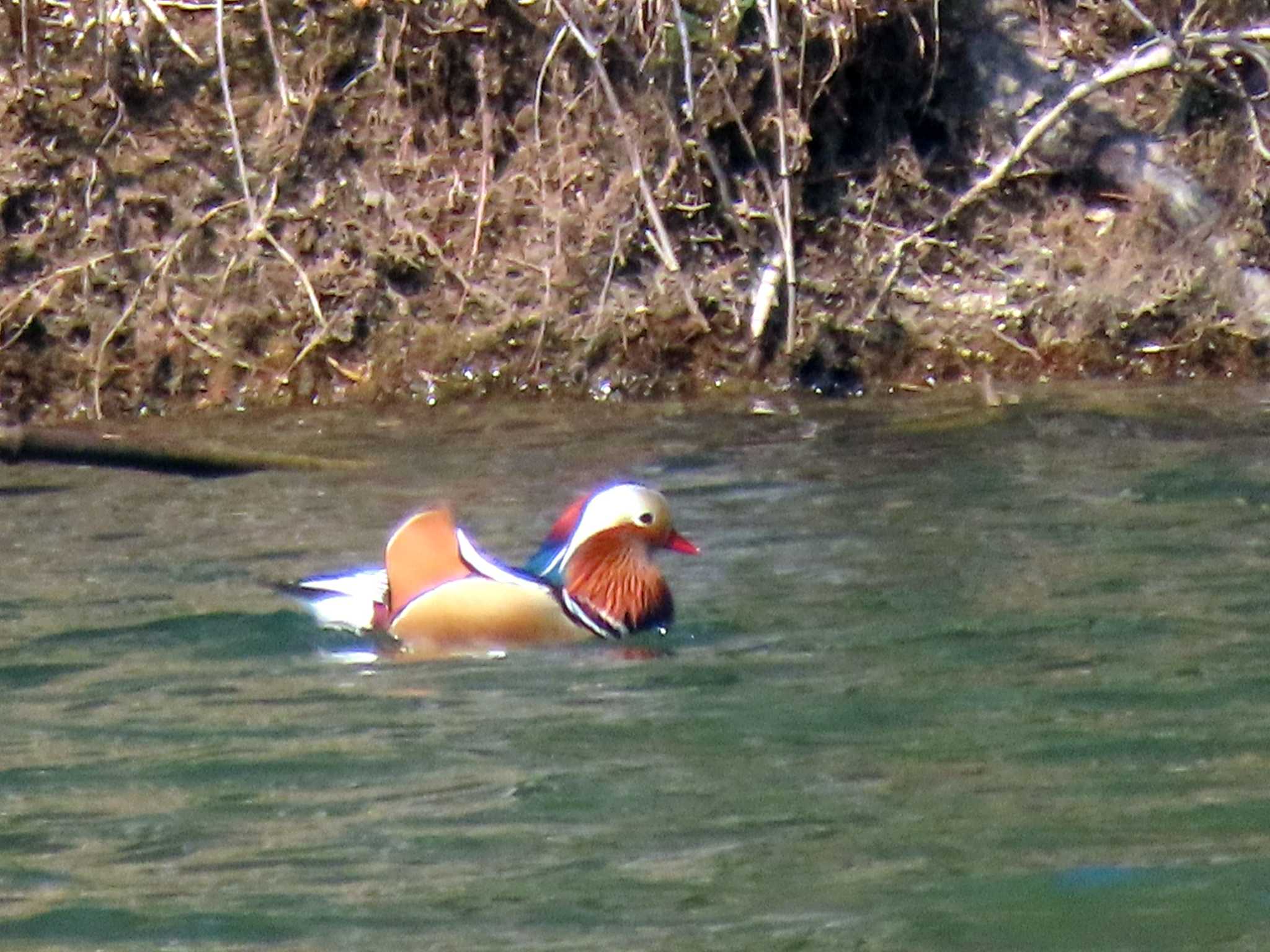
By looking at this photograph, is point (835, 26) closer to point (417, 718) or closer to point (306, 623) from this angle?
point (306, 623)

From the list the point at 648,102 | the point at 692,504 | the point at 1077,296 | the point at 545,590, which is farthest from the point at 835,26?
the point at 545,590

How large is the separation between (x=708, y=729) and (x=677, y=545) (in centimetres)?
157

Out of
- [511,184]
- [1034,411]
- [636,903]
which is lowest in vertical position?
[636,903]

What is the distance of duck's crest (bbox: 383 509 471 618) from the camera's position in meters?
6.38

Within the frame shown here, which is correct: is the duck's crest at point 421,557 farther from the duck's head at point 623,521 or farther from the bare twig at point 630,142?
the bare twig at point 630,142

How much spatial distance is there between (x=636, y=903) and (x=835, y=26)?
7376mm

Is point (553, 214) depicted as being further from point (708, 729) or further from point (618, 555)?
point (708, 729)

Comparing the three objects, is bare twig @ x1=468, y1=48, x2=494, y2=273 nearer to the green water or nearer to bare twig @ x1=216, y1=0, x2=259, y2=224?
bare twig @ x1=216, y1=0, x2=259, y2=224

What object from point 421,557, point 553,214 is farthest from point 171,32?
point 421,557

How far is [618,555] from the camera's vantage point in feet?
21.8

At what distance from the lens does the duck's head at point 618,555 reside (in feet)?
21.4

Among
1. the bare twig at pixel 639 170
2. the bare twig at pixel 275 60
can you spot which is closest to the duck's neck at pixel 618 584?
the bare twig at pixel 639 170

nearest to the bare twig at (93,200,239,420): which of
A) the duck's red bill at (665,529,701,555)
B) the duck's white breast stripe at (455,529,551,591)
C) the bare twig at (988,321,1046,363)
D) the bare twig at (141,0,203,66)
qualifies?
the bare twig at (141,0,203,66)

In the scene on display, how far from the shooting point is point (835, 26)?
35.7ft
